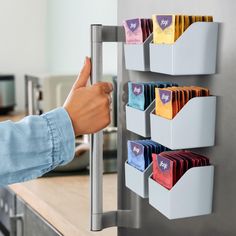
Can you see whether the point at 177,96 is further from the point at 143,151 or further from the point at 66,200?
the point at 66,200

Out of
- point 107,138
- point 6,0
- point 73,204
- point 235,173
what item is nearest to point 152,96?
point 235,173

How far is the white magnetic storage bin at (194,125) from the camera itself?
2.47 ft

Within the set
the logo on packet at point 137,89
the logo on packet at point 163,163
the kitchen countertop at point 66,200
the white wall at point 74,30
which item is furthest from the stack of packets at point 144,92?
the white wall at point 74,30

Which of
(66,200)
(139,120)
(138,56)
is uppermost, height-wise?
(138,56)

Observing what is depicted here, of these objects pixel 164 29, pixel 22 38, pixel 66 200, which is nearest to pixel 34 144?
pixel 164 29

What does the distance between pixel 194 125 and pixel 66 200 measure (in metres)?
0.84

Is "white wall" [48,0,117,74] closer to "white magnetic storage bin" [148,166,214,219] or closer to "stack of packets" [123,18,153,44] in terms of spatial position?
"stack of packets" [123,18,153,44]

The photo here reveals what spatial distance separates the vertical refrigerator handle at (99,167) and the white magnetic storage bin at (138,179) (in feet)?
0.21

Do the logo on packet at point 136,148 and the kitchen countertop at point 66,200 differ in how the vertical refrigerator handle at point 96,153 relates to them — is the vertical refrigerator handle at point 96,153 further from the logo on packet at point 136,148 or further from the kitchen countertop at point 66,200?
the kitchen countertop at point 66,200

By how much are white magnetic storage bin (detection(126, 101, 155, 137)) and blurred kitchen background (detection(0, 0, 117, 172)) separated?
4.70 ft

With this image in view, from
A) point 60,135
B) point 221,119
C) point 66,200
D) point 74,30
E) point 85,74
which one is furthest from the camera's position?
point 74,30

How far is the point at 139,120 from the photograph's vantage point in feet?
2.91

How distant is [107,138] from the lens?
6.07 feet

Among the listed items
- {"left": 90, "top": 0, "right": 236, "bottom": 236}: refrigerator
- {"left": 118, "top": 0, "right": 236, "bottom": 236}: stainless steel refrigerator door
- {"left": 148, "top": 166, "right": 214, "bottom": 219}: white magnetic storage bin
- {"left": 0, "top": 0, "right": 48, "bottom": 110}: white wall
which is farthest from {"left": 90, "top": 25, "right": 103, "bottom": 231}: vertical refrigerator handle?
{"left": 0, "top": 0, "right": 48, "bottom": 110}: white wall
